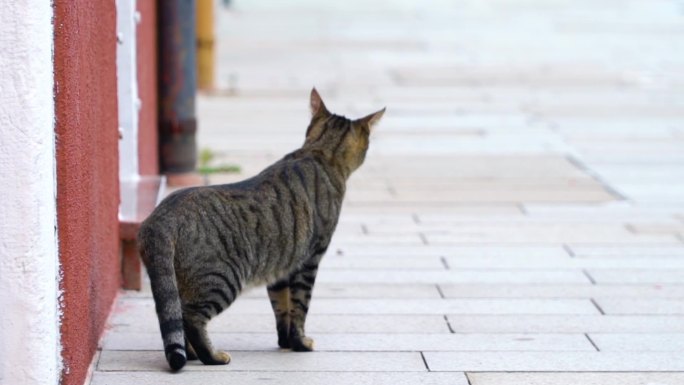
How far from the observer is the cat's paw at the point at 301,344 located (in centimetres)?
573

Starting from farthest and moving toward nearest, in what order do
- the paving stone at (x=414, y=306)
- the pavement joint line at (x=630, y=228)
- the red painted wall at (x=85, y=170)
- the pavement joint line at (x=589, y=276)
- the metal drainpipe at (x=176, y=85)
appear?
1. the metal drainpipe at (x=176, y=85)
2. the pavement joint line at (x=630, y=228)
3. the pavement joint line at (x=589, y=276)
4. the paving stone at (x=414, y=306)
5. the red painted wall at (x=85, y=170)

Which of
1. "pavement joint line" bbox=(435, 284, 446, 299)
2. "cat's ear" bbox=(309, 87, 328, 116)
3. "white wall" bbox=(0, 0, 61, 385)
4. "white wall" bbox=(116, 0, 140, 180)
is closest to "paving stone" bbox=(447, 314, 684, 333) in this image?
"pavement joint line" bbox=(435, 284, 446, 299)

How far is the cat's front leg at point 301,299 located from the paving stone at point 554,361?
540 millimetres

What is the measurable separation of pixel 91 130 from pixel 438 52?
1314 centimetres

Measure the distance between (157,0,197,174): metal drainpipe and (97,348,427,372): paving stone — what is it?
356cm

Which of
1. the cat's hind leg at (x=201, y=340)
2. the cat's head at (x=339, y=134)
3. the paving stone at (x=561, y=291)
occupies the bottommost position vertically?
the paving stone at (x=561, y=291)

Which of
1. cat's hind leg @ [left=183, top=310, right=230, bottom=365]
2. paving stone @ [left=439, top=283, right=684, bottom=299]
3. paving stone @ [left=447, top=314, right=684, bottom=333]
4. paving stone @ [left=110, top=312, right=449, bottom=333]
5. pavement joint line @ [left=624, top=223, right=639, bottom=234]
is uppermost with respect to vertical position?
cat's hind leg @ [left=183, top=310, right=230, bottom=365]

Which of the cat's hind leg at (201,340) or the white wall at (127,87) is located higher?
the white wall at (127,87)

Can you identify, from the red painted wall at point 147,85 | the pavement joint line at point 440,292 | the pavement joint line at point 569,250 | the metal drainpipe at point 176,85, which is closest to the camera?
the pavement joint line at point 440,292

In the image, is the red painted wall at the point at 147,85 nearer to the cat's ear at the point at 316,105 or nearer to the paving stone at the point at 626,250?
the cat's ear at the point at 316,105

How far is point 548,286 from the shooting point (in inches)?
275

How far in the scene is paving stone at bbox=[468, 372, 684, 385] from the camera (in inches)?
210

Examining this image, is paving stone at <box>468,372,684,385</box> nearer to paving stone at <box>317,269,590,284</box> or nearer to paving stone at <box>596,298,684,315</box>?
paving stone at <box>596,298,684,315</box>

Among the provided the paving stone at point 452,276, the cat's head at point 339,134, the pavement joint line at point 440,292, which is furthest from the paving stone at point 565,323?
the cat's head at point 339,134
